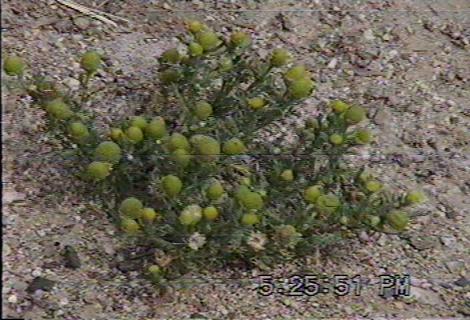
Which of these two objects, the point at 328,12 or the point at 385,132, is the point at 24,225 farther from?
the point at 328,12

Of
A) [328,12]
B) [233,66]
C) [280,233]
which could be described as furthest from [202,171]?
[328,12]

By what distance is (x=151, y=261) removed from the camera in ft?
6.94

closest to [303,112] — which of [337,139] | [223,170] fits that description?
[223,170]

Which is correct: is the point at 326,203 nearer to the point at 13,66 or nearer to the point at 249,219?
the point at 249,219

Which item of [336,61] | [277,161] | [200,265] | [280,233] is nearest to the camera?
[280,233]

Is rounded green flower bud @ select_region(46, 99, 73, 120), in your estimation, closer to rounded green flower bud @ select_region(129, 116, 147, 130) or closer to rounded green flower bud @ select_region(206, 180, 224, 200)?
rounded green flower bud @ select_region(129, 116, 147, 130)

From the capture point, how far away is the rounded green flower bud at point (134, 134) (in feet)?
6.45

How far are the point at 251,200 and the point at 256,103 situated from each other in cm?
30

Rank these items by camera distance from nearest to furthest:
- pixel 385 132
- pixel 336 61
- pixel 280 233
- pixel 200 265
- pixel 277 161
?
pixel 280 233 < pixel 200 265 < pixel 277 161 < pixel 385 132 < pixel 336 61

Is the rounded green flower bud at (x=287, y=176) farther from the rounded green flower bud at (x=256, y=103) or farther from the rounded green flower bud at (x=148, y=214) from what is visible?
the rounded green flower bud at (x=148, y=214)

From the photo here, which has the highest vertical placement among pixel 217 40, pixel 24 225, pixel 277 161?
pixel 217 40

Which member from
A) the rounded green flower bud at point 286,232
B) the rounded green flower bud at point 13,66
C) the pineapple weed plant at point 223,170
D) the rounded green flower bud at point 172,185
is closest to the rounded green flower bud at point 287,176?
the pineapple weed plant at point 223,170

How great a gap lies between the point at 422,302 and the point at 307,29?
0.90m

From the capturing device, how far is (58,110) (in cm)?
204
